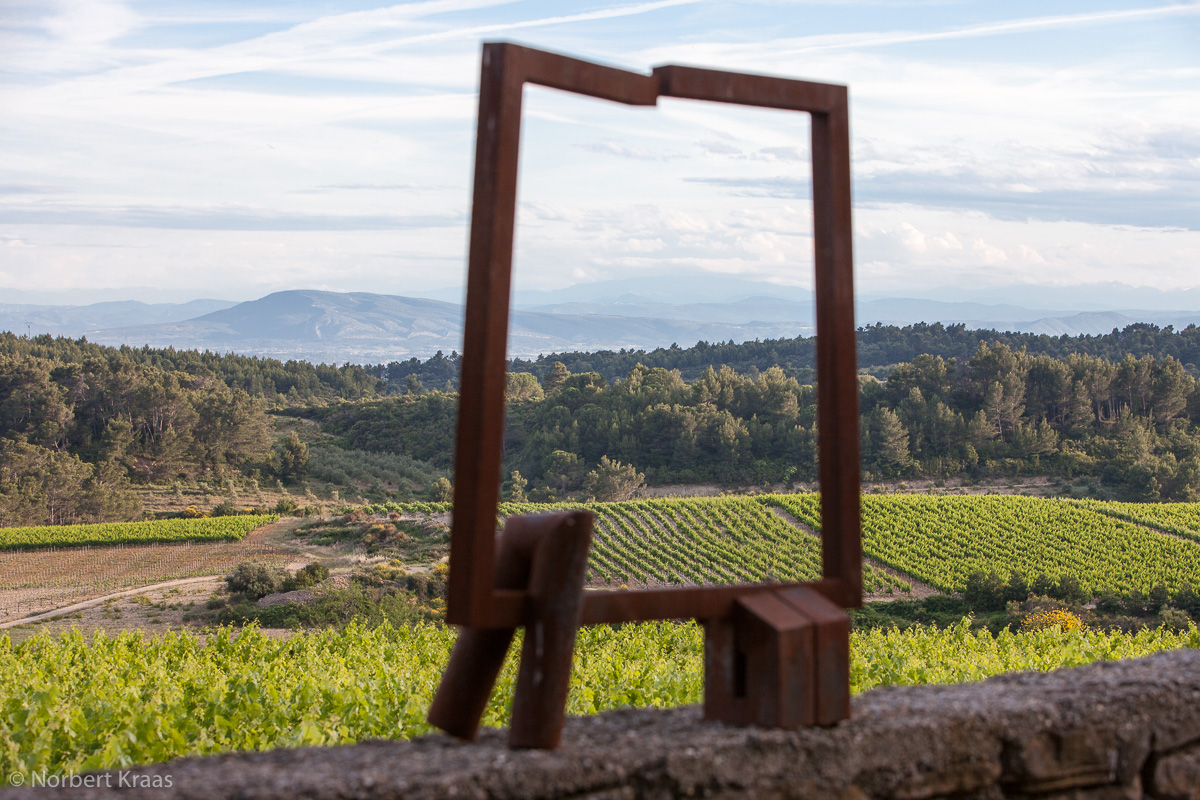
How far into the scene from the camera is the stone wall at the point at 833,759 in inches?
56.4

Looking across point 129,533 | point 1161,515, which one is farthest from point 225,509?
point 1161,515

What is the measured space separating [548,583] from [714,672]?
408mm

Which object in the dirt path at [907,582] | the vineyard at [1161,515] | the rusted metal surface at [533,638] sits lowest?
the dirt path at [907,582]

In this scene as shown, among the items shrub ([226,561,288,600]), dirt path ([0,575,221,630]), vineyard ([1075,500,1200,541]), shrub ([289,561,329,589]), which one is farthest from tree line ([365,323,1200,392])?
shrub ([226,561,288,600])

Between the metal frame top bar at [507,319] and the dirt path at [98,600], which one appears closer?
the metal frame top bar at [507,319]

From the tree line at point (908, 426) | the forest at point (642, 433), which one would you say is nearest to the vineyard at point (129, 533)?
the forest at point (642, 433)

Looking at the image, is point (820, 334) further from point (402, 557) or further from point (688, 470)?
point (688, 470)

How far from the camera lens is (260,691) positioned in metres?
4.12

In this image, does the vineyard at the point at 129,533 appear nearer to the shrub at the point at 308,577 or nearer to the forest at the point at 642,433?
the forest at the point at 642,433

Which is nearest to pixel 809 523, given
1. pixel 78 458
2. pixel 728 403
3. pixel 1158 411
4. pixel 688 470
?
pixel 688 470

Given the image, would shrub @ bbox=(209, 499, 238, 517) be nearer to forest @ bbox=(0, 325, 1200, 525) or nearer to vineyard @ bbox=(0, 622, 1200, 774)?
forest @ bbox=(0, 325, 1200, 525)

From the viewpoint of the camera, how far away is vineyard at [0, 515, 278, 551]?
3672 centimetres

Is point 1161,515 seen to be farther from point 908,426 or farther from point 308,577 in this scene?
point 308,577

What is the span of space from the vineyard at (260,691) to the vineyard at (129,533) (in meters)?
33.6
